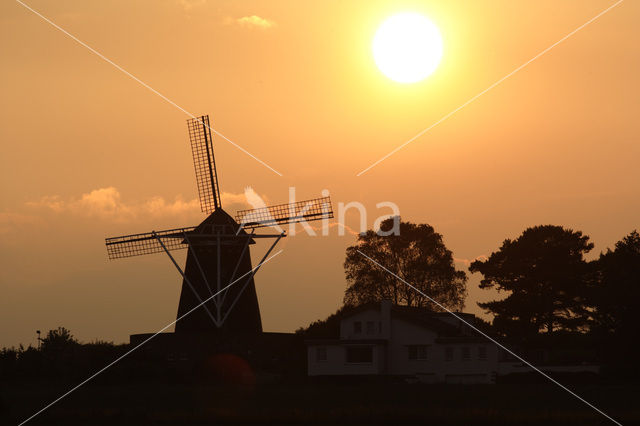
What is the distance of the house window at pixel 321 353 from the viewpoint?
301 feet

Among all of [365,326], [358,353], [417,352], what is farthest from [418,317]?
[358,353]

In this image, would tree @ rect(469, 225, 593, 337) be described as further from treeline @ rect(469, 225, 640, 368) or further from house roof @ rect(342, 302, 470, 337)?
house roof @ rect(342, 302, 470, 337)

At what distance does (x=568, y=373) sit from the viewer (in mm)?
80125

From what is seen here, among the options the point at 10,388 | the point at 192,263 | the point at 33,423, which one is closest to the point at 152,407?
the point at 33,423

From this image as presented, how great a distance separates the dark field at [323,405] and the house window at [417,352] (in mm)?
15732

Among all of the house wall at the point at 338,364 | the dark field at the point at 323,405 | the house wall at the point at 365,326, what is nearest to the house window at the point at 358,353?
the house wall at the point at 338,364

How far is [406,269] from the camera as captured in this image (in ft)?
383

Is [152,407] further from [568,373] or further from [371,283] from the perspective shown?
[371,283]

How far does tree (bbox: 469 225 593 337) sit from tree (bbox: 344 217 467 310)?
544 cm

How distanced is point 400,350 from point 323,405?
3388 centimetres

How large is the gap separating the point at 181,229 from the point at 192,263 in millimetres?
3436

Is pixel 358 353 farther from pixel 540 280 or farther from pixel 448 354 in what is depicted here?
pixel 540 280

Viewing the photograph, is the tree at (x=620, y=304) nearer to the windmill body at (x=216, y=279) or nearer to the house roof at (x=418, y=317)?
the house roof at (x=418, y=317)

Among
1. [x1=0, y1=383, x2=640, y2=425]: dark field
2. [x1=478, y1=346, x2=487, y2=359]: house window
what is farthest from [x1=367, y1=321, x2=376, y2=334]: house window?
[x1=0, y1=383, x2=640, y2=425]: dark field
